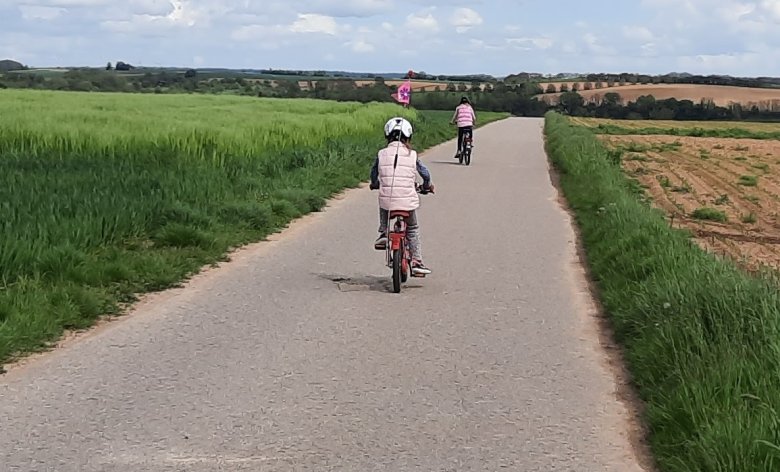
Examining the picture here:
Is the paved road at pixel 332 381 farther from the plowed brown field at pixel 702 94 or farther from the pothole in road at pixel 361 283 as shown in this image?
the plowed brown field at pixel 702 94

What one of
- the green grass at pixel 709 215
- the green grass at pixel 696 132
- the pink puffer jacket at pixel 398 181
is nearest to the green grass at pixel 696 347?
the pink puffer jacket at pixel 398 181

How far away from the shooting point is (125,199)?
12.4 meters

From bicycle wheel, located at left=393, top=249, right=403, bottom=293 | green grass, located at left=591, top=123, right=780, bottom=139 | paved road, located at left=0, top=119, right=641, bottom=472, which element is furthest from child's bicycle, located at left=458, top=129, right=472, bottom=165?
green grass, located at left=591, top=123, right=780, bottom=139

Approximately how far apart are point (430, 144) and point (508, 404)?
3175 centimetres

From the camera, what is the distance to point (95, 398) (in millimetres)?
6172

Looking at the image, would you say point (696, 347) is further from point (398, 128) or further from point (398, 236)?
point (398, 128)

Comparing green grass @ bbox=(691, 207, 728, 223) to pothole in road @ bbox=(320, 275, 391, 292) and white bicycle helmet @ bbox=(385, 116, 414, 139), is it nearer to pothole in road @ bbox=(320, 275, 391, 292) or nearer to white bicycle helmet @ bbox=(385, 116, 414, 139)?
pothole in road @ bbox=(320, 275, 391, 292)

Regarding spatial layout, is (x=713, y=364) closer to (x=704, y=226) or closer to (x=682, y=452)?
(x=682, y=452)

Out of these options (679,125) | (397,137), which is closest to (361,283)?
(397,137)

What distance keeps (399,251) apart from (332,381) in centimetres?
321

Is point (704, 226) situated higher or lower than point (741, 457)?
lower

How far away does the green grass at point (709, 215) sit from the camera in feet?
62.2

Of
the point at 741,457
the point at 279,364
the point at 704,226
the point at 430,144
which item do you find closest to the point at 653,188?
the point at 704,226

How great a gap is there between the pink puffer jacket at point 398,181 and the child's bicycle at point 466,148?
17193 millimetres
